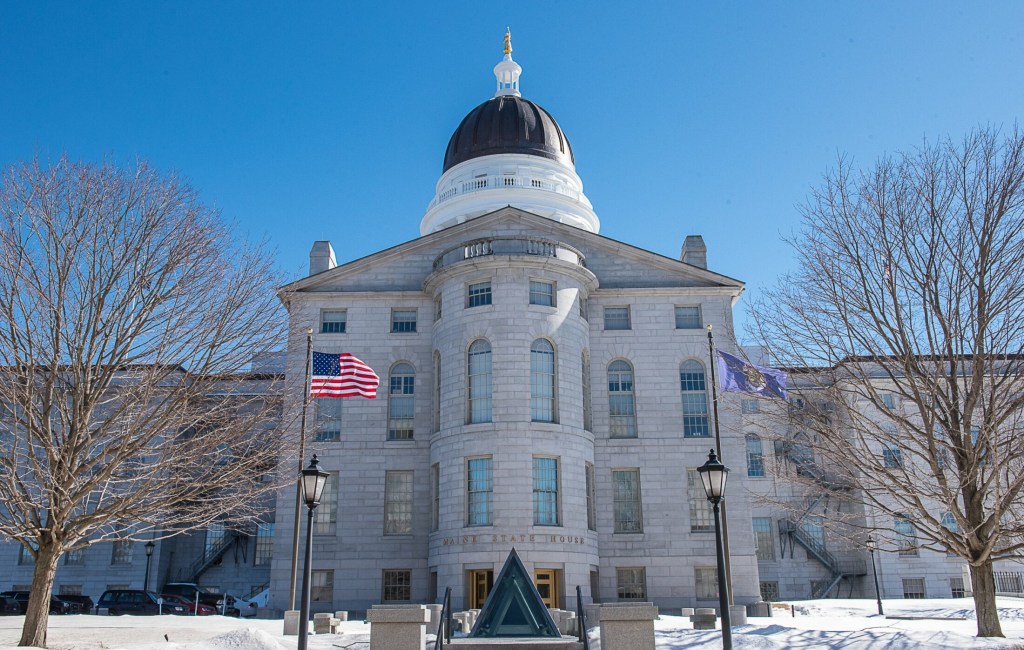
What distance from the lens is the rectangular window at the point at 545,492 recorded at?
3192 cm

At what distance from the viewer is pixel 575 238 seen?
1518 inches

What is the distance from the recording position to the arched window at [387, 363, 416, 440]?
118ft

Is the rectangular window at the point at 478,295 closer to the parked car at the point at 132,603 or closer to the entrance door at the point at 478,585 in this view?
the entrance door at the point at 478,585

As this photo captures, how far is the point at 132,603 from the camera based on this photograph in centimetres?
3594

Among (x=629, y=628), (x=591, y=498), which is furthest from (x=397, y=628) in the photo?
(x=591, y=498)

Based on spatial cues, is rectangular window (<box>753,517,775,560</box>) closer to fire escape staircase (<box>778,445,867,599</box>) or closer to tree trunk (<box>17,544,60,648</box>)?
fire escape staircase (<box>778,445,867,599</box>)

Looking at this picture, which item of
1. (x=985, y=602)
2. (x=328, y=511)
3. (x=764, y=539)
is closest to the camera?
(x=985, y=602)

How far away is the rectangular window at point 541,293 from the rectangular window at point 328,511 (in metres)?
10.7

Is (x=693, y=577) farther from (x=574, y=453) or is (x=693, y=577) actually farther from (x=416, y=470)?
(x=416, y=470)

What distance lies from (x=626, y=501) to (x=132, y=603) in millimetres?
20658

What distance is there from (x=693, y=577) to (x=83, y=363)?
2407 cm

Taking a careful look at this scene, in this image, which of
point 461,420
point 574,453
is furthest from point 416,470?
point 574,453

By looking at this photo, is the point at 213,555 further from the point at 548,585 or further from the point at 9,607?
the point at 548,585

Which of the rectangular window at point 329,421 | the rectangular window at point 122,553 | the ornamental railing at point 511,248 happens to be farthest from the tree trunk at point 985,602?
the rectangular window at point 122,553
